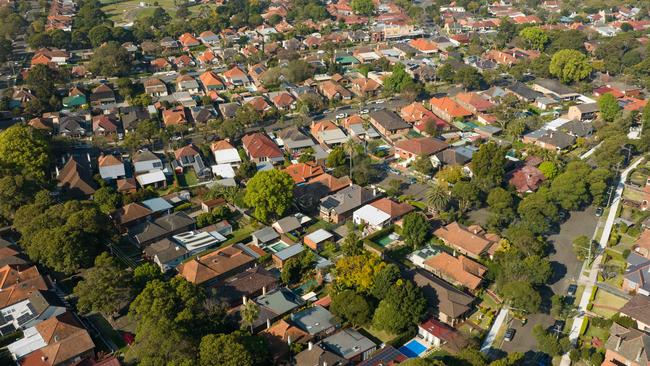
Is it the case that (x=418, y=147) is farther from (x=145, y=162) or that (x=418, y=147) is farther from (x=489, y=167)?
(x=145, y=162)

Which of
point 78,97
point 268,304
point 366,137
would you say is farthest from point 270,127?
point 268,304

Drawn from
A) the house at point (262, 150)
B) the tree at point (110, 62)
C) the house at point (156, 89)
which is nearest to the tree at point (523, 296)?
the house at point (262, 150)

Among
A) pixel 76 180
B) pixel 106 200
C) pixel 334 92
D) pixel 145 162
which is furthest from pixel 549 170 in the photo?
pixel 76 180

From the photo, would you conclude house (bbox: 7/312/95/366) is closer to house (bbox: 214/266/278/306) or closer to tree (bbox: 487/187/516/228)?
house (bbox: 214/266/278/306)

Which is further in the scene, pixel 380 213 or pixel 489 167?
pixel 489 167

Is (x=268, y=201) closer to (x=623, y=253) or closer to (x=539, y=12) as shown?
(x=623, y=253)

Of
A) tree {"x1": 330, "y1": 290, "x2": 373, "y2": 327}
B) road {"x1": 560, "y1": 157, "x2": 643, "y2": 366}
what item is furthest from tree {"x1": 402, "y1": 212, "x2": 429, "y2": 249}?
road {"x1": 560, "y1": 157, "x2": 643, "y2": 366}

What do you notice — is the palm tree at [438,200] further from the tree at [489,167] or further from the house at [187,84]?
the house at [187,84]

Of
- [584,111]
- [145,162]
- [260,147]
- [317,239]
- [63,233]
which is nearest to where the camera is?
[63,233]
